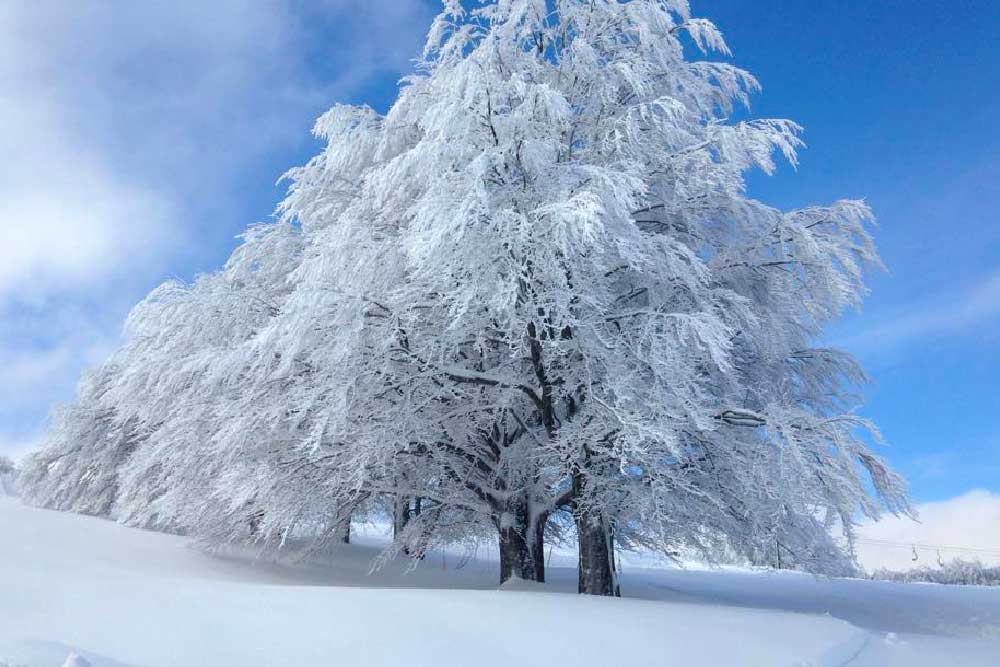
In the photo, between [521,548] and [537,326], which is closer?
[537,326]

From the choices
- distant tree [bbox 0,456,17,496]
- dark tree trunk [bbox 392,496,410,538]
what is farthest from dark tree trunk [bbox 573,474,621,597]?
distant tree [bbox 0,456,17,496]

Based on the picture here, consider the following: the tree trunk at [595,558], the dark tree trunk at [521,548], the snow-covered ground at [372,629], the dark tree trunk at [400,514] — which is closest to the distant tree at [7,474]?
the dark tree trunk at [400,514]

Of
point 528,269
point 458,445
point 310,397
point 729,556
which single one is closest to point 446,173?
point 528,269

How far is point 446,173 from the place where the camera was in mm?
6848

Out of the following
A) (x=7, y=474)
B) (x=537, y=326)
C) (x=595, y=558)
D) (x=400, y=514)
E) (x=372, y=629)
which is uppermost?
(x=7, y=474)

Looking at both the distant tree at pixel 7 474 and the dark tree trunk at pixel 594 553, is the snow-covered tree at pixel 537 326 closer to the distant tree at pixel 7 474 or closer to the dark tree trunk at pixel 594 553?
the dark tree trunk at pixel 594 553

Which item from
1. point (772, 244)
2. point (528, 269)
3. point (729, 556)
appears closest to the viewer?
point (528, 269)

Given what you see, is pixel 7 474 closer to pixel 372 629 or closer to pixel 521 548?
pixel 521 548

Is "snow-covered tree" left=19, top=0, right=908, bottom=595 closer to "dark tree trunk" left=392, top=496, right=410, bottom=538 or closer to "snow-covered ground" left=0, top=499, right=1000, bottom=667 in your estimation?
"dark tree trunk" left=392, top=496, right=410, bottom=538

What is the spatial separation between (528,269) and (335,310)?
6.65 feet

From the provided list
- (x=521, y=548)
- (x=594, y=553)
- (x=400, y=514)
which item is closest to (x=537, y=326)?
(x=594, y=553)

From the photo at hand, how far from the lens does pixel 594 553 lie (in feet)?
27.0

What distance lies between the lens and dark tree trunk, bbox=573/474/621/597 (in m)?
8.11

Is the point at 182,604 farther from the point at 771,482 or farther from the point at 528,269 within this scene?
the point at 771,482
